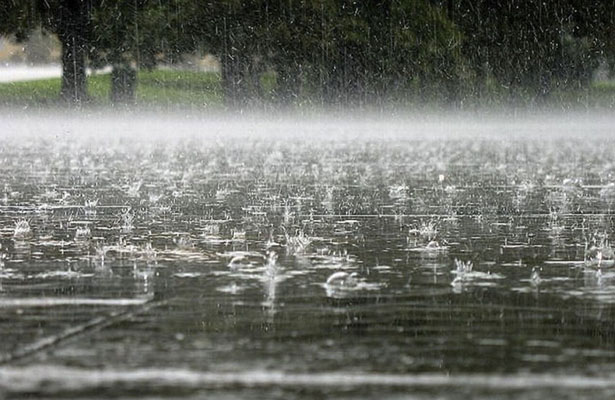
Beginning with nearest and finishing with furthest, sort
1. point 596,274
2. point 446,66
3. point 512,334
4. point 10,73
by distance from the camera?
point 512,334 < point 596,274 < point 446,66 < point 10,73

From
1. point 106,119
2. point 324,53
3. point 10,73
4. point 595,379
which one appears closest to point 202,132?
point 106,119

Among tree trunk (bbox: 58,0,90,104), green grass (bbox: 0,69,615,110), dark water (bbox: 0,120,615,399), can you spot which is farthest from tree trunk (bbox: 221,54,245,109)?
dark water (bbox: 0,120,615,399)

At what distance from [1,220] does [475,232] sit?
3.37 metres

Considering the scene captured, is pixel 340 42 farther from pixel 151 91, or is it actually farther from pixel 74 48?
pixel 74 48

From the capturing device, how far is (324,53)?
165 ft

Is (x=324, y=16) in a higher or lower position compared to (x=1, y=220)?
higher

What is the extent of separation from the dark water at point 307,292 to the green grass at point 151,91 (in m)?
37.8

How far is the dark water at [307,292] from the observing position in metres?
4.24

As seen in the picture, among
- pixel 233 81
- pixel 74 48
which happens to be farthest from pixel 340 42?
pixel 74 48

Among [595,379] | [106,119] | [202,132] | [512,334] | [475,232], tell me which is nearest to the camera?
[595,379]

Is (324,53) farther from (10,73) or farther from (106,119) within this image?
(10,73)

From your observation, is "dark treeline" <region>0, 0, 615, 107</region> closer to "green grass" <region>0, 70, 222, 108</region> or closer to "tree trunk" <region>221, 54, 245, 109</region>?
"tree trunk" <region>221, 54, 245, 109</region>

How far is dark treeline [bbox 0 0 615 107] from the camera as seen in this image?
163 ft

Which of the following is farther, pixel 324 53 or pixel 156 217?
pixel 324 53
